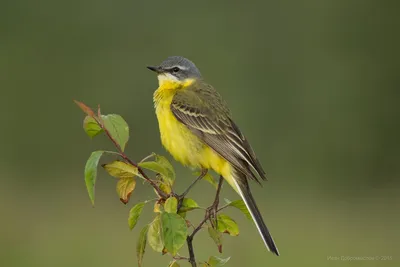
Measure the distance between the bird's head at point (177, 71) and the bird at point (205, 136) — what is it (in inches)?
3.9

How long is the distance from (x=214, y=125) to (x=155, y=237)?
1648mm

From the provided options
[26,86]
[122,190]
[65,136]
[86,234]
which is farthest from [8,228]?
[122,190]

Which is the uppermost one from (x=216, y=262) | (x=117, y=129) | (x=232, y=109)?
(x=117, y=129)

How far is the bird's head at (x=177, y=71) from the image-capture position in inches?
199

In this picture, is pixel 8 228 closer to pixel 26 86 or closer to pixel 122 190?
pixel 26 86

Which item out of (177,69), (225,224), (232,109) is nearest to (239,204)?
(225,224)

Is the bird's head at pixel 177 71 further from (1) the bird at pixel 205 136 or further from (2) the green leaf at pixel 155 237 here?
(2) the green leaf at pixel 155 237

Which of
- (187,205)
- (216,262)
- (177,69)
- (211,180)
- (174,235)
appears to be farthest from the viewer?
(177,69)

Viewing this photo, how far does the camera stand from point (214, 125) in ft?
14.9

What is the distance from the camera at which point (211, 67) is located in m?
13.6

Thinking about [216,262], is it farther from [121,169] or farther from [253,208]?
[253,208]

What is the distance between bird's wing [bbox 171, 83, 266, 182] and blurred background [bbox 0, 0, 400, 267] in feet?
12.8

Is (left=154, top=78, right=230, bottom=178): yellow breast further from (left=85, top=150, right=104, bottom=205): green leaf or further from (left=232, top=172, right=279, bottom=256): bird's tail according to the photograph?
(left=85, top=150, right=104, bottom=205): green leaf

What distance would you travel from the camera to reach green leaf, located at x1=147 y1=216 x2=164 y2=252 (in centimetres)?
294
